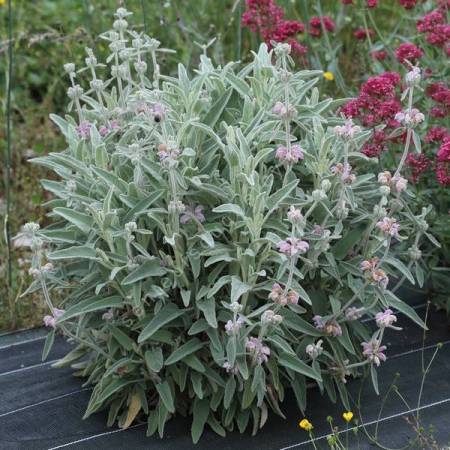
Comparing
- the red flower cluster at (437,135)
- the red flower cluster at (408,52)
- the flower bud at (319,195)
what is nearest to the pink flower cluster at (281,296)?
the flower bud at (319,195)

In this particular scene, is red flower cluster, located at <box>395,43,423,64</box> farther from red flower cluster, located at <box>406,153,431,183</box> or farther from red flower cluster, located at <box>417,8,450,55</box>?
red flower cluster, located at <box>406,153,431,183</box>

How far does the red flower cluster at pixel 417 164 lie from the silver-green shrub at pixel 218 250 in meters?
0.22

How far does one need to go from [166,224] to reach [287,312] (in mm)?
458

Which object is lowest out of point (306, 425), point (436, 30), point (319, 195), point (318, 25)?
point (306, 425)

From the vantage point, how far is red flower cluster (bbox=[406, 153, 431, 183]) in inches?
126

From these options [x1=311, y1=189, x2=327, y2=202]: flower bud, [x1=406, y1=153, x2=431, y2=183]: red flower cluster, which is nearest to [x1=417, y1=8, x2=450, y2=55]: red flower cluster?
[x1=406, y1=153, x2=431, y2=183]: red flower cluster

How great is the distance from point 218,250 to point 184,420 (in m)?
0.63

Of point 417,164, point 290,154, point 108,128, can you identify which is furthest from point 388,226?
point 108,128

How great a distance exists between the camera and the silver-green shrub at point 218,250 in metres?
2.69

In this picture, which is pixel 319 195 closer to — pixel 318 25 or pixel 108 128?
pixel 108 128

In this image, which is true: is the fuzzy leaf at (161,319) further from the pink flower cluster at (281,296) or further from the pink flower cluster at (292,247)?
the pink flower cluster at (292,247)

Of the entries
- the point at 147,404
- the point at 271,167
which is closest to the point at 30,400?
the point at 147,404

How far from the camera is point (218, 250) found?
2711mm

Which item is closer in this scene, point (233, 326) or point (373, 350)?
point (233, 326)
